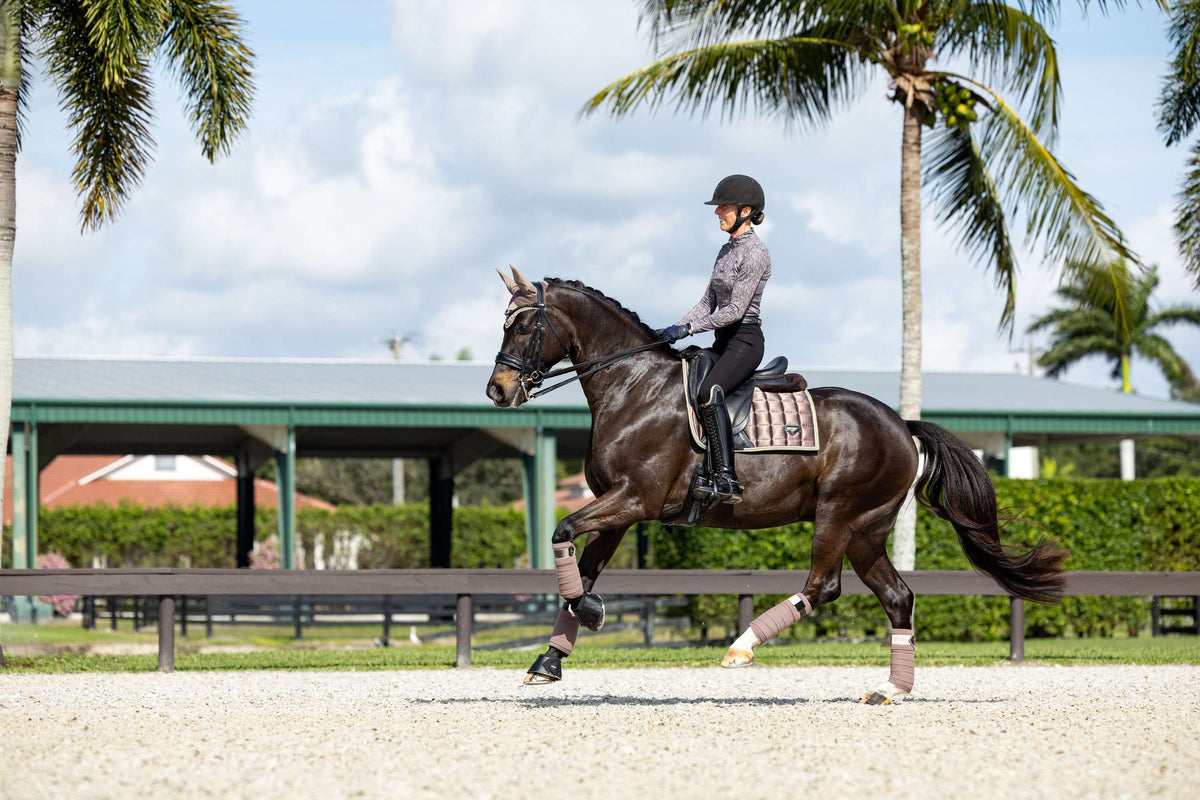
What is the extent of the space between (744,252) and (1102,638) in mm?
13563

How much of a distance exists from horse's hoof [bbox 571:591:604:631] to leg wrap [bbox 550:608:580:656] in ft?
1.13

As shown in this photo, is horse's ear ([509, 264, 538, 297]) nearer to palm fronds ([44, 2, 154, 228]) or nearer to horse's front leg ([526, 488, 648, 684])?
horse's front leg ([526, 488, 648, 684])

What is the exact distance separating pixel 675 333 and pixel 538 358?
896 mm

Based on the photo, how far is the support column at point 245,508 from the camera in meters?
26.4

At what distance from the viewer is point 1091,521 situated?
62.5 feet

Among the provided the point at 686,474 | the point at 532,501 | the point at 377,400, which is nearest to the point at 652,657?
the point at 686,474

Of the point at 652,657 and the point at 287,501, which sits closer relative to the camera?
the point at 652,657

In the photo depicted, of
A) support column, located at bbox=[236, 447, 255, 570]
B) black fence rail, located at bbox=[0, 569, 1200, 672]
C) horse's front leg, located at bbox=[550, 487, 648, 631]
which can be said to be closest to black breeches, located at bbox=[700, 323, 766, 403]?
horse's front leg, located at bbox=[550, 487, 648, 631]

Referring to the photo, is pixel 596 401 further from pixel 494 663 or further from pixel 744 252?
pixel 494 663

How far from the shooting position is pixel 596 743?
6477mm

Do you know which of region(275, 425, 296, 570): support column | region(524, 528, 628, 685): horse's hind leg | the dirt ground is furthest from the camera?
region(275, 425, 296, 570): support column

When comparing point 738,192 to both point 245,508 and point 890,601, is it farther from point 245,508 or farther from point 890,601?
point 245,508

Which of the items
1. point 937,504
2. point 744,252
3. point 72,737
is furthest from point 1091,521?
point 72,737

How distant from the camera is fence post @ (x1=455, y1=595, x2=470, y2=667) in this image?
13570 mm
